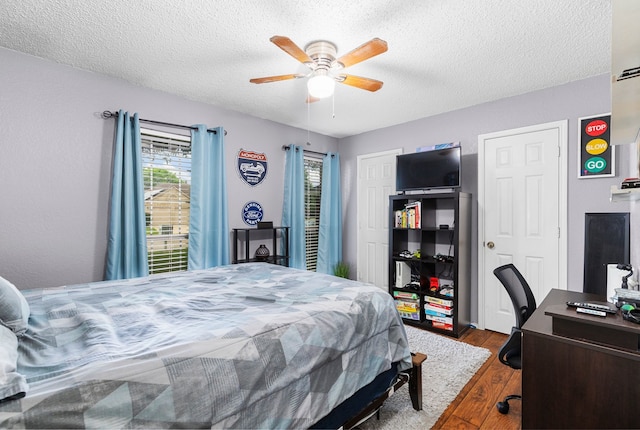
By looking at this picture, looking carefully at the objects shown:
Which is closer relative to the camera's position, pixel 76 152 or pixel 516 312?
pixel 516 312

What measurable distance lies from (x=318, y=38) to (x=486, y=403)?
2.81 m

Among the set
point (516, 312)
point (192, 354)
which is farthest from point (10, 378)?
point (516, 312)

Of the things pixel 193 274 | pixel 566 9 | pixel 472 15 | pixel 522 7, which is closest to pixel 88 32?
pixel 193 274

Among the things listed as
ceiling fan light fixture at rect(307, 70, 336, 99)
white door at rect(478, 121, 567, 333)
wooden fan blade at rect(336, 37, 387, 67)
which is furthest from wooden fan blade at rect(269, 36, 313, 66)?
white door at rect(478, 121, 567, 333)

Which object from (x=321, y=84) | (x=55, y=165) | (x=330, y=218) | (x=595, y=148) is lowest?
(x=330, y=218)

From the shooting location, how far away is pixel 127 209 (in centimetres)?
275

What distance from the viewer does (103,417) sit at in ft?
3.02

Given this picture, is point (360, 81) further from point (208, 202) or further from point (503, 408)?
point (503, 408)

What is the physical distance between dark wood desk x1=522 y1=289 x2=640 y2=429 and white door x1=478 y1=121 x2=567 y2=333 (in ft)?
6.35

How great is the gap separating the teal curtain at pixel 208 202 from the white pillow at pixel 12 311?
72.2 inches

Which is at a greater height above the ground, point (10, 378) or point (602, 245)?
point (602, 245)

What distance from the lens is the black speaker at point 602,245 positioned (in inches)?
97.9

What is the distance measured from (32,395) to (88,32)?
229cm

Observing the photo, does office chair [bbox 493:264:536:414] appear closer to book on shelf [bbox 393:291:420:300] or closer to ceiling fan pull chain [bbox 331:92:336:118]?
book on shelf [bbox 393:291:420:300]
